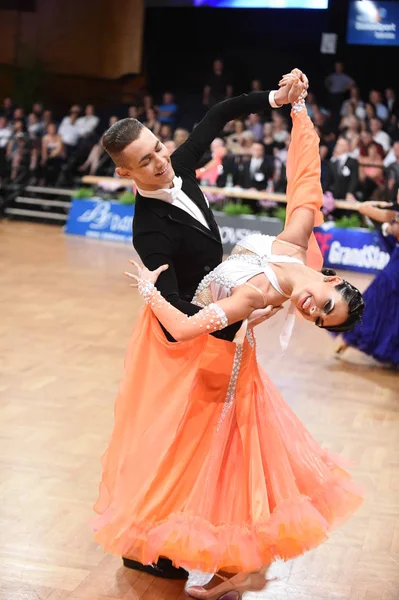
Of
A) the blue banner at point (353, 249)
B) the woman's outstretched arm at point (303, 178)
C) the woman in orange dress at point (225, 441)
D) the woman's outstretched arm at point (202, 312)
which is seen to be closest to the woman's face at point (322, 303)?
the woman in orange dress at point (225, 441)

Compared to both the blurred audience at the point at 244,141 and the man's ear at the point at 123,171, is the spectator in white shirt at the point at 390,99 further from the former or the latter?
the man's ear at the point at 123,171

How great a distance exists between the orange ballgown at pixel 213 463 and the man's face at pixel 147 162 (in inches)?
16.8

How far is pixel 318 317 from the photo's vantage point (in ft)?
7.70

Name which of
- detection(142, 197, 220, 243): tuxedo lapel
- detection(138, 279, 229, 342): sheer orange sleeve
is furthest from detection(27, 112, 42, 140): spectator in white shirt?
detection(138, 279, 229, 342): sheer orange sleeve

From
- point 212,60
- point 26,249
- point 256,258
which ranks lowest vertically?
point 26,249

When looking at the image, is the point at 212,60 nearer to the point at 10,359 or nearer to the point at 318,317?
the point at 10,359

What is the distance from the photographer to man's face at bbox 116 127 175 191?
8.20ft

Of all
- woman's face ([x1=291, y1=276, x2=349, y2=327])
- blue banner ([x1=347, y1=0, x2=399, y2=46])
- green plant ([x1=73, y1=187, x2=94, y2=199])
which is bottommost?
green plant ([x1=73, y1=187, x2=94, y2=199])

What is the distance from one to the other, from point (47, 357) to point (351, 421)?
6.43ft

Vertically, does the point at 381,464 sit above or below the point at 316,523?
below

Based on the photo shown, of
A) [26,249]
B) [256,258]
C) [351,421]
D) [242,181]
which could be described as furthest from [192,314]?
[242,181]

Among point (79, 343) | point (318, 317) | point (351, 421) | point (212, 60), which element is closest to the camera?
point (318, 317)

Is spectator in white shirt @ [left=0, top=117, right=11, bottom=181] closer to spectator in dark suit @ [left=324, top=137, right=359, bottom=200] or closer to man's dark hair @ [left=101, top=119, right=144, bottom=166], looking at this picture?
spectator in dark suit @ [left=324, top=137, right=359, bottom=200]

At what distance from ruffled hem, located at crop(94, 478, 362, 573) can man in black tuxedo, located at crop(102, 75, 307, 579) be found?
11.5 inches
